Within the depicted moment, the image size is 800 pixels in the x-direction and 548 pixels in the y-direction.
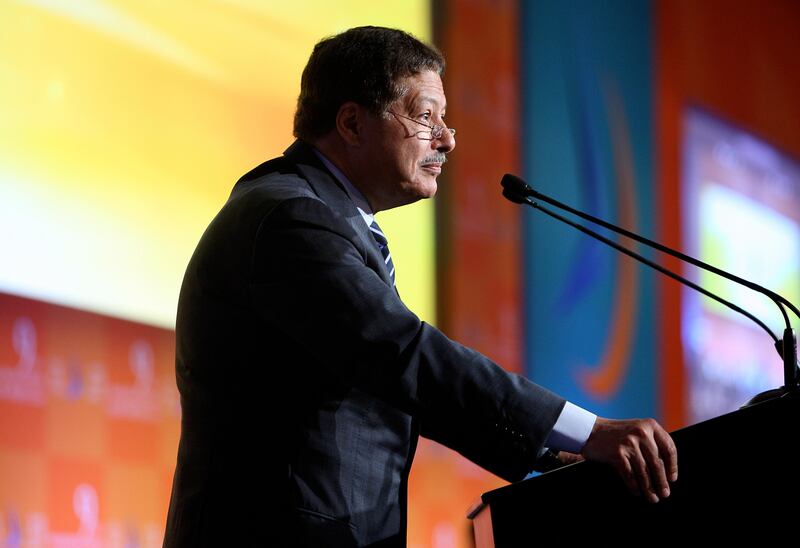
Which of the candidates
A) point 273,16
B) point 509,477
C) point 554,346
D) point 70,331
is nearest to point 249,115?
point 273,16

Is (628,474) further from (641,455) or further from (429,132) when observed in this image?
(429,132)

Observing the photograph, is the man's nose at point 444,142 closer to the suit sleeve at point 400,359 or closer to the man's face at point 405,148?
the man's face at point 405,148

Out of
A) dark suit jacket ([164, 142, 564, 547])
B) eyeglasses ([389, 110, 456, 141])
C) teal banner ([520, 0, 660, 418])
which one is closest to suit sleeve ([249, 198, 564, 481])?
dark suit jacket ([164, 142, 564, 547])

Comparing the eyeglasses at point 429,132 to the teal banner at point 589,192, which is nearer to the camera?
the eyeglasses at point 429,132

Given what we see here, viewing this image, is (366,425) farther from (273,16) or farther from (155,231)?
(273,16)

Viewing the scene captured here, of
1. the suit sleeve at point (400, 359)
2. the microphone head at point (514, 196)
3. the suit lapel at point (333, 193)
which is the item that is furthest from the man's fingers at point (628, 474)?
the microphone head at point (514, 196)

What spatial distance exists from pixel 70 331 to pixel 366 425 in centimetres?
130

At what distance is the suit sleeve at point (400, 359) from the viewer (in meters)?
1.44

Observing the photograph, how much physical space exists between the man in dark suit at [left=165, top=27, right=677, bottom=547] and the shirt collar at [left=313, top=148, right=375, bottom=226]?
91 millimetres

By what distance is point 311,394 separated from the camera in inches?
60.7

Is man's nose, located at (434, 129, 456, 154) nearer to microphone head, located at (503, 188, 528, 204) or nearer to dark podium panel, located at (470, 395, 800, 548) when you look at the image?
microphone head, located at (503, 188, 528, 204)

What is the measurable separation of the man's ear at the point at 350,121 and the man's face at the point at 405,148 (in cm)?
2

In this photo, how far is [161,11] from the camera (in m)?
2.96

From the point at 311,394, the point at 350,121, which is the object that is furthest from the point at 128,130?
the point at 311,394
